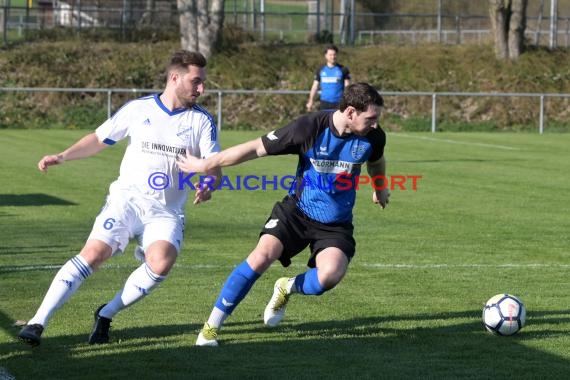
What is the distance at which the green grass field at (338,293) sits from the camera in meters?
6.90

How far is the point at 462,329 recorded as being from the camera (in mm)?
8047

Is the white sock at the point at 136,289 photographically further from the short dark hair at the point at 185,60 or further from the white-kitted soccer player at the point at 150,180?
the short dark hair at the point at 185,60

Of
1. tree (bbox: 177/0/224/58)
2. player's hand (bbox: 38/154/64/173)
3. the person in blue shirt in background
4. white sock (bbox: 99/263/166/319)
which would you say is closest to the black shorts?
white sock (bbox: 99/263/166/319)

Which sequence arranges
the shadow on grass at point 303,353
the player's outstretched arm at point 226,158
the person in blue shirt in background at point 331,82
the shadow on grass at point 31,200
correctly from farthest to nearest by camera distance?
1. the person in blue shirt in background at point 331,82
2. the shadow on grass at point 31,200
3. the player's outstretched arm at point 226,158
4. the shadow on grass at point 303,353

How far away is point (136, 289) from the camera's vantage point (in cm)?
748

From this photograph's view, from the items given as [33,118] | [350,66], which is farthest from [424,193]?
[350,66]

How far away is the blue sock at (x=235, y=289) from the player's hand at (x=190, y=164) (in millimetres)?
753

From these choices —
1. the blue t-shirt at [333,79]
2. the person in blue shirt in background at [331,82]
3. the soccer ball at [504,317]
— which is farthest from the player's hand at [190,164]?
the blue t-shirt at [333,79]

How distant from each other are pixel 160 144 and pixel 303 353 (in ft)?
5.30

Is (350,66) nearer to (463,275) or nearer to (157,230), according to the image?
(463,275)

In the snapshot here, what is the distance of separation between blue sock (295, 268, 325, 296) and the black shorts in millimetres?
148

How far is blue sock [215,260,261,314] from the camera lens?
757 cm

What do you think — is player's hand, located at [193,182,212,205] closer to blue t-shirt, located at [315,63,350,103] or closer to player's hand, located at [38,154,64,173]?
player's hand, located at [38,154,64,173]

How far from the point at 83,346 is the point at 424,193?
1113 cm
